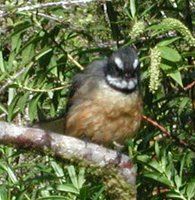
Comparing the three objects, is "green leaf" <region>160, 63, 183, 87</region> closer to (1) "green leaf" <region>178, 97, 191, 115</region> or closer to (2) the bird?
(1) "green leaf" <region>178, 97, 191, 115</region>

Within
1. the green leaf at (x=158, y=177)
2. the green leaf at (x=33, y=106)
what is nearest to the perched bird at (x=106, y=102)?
the green leaf at (x=33, y=106)

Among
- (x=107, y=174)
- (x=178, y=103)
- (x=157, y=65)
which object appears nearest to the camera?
(x=157, y=65)

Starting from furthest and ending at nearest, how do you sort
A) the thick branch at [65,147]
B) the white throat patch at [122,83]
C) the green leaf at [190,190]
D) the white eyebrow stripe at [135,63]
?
the white throat patch at [122,83]
the white eyebrow stripe at [135,63]
the green leaf at [190,190]
the thick branch at [65,147]

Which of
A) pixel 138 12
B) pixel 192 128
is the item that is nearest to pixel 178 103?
pixel 192 128

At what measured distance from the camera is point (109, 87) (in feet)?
17.2

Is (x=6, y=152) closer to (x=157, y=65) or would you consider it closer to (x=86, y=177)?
(x=86, y=177)

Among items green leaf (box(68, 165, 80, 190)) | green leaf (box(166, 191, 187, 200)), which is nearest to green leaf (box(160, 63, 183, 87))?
green leaf (box(166, 191, 187, 200))

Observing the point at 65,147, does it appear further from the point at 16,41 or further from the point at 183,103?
the point at 16,41

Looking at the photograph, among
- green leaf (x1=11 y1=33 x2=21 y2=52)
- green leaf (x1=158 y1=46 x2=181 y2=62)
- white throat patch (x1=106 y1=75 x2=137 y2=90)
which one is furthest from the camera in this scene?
white throat patch (x1=106 y1=75 x2=137 y2=90)

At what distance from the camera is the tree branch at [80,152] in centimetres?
364

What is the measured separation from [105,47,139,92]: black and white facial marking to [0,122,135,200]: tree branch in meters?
0.86

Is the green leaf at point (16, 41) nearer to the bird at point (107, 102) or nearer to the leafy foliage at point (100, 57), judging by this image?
the leafy foliage at point (100, 57)

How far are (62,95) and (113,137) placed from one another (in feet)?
1.36

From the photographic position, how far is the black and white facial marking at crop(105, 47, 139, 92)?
4762 millimetres
